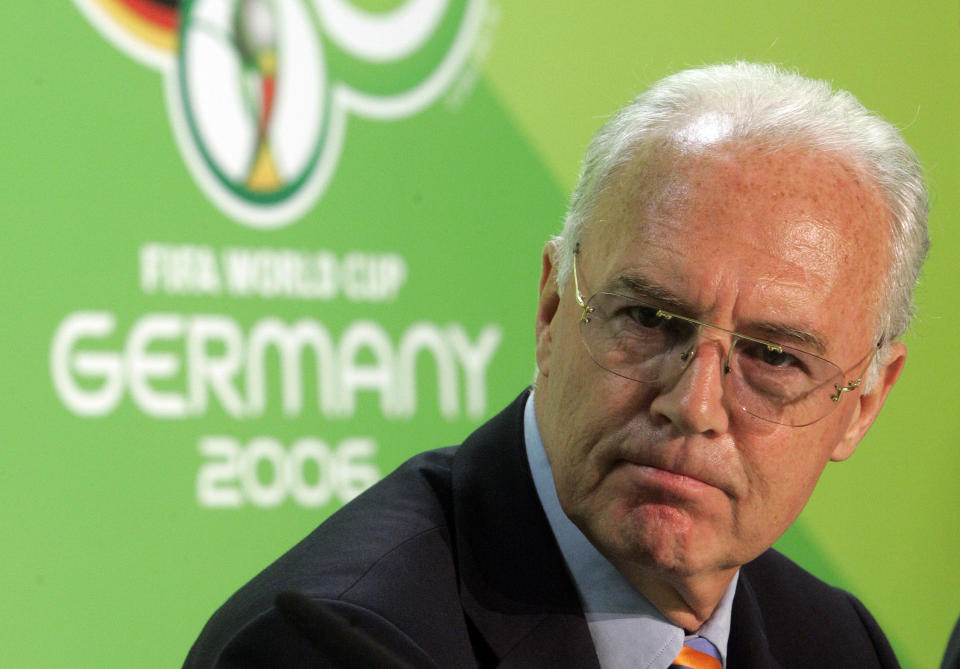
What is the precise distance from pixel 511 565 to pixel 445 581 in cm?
10

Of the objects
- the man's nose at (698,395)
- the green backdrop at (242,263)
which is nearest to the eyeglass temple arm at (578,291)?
the man's nose at (698,395)

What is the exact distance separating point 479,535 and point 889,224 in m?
0.66

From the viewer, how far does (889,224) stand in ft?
5.40

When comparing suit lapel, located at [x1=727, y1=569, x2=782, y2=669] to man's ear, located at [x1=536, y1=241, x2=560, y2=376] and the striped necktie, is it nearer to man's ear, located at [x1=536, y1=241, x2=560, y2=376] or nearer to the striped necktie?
the striped necktie

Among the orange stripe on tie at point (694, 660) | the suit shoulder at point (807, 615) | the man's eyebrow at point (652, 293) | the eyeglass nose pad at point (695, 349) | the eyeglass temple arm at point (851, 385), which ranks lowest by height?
the suit shoulder at point (807, 615)

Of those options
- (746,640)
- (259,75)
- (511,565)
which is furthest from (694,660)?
(259,75)

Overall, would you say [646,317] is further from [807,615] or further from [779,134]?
[807,615]

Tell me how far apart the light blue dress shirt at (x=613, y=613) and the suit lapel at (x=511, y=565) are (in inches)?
1.4

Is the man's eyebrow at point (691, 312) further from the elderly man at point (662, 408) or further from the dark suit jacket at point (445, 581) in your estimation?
the dark suit jacket at point (445, 581)

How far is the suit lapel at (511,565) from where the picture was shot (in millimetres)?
1481

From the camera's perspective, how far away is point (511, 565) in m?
1.55

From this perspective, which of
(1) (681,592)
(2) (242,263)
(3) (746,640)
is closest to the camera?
(1) (681,592)

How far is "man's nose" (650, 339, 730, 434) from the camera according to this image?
4.85 feet

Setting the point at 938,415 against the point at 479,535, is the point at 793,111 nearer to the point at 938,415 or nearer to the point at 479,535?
the point at 479,535
